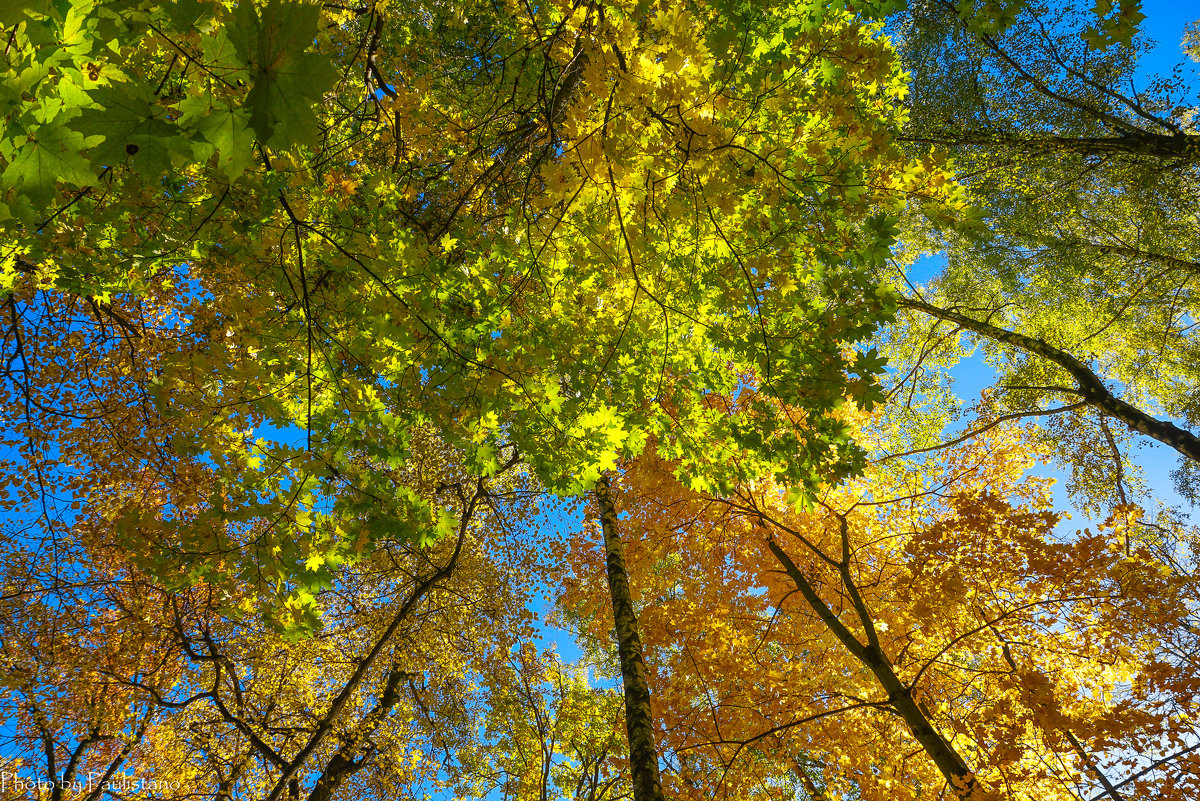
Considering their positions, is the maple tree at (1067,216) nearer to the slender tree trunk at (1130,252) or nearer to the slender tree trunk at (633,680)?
the slender tree trunk at (1130,252)

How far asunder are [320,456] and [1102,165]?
13805 millimetres

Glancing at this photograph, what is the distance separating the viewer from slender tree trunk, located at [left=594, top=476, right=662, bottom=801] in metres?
4.02

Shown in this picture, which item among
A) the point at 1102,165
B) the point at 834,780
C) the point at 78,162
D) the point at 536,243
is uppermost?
the point at 1102,165

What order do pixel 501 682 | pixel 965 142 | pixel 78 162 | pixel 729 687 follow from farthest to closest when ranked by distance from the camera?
pixel 965 142 < pixel 501 682 < pixel 729 687 < pixel 78 162

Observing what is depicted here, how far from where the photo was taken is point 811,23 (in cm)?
235

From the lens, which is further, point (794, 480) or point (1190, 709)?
point (1190, 709)

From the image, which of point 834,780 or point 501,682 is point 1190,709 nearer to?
point 834,780

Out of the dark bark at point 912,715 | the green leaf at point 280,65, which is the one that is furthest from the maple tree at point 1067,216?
the green leaf at point 280,65

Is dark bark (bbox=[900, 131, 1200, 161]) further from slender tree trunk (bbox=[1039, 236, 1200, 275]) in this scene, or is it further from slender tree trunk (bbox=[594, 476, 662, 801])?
slender tree trunk (bbox=[594, 476, 662, 801])

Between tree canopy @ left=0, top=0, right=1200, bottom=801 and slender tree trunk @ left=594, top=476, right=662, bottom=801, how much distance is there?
4 cm

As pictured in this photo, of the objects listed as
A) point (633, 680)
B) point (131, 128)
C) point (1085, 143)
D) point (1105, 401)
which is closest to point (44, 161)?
point (131, 128)

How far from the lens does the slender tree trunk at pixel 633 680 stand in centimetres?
402

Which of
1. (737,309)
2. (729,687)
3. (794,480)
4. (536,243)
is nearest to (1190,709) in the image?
(729,687)

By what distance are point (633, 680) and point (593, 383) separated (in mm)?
3324
